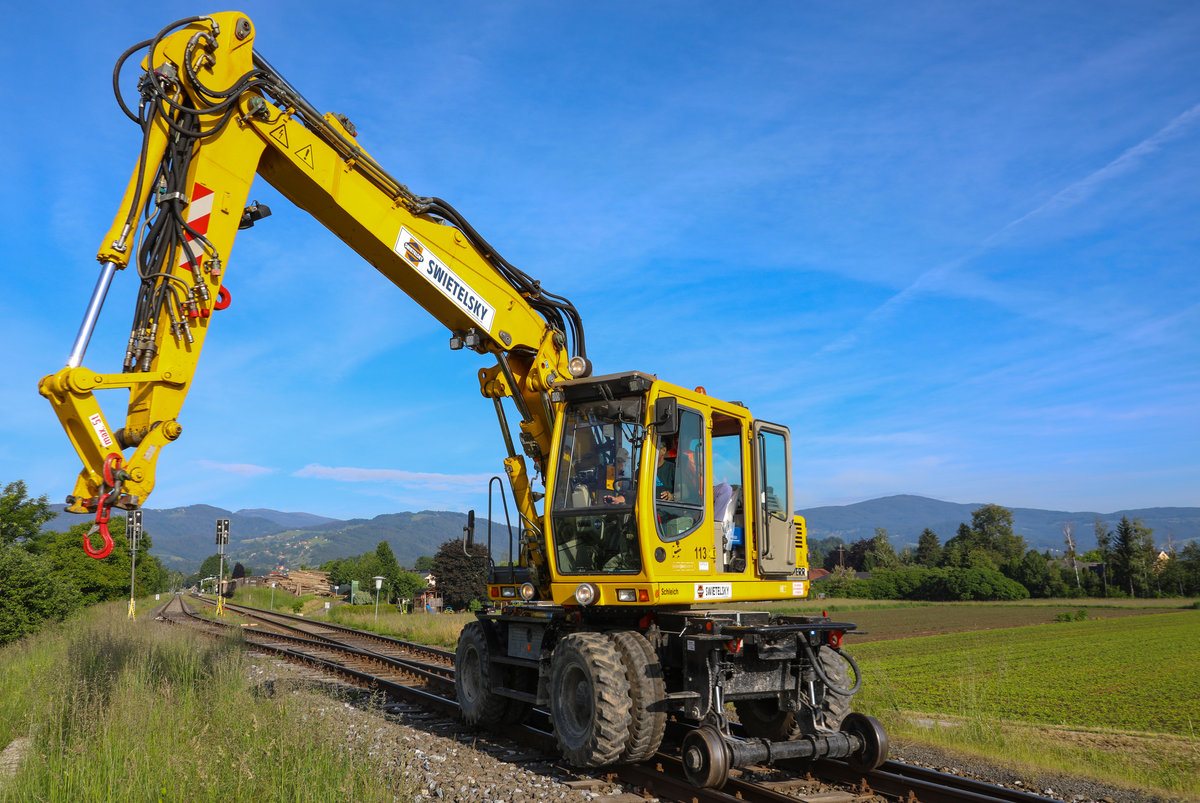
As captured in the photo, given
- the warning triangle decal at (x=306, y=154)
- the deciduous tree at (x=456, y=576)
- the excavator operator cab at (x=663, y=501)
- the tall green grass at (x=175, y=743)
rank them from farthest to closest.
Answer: the deciduous tree at (x=456, y=576)
the warning triangle decal at (x=306, y=154)
the excavator operator cab at (x=663, y=501)
the tall green grass at (x=175, y=743)

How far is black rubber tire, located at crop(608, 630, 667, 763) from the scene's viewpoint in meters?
6.44

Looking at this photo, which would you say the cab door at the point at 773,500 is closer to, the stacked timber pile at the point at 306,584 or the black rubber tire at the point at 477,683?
the black rubber tire at the point at 477,683

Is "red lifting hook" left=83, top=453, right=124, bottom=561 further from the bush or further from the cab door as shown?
the bush

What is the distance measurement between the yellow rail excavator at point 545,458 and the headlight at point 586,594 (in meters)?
0.03

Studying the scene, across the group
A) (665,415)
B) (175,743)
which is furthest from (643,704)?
(175,743)

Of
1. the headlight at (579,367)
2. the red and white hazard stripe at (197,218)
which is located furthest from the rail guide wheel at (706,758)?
the red and white hazard stripe at (197,218)

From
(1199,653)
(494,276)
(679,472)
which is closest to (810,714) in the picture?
(679,472)

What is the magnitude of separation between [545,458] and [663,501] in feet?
6.95

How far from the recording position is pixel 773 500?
26.7ft

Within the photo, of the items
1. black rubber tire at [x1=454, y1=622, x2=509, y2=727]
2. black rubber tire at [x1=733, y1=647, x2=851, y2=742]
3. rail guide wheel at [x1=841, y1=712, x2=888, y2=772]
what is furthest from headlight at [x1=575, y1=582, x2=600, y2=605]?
rail guide wheel at [x1=841, y1=712, x2=888, y2=772]

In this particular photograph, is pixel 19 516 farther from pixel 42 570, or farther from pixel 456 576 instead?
pixel 456 576

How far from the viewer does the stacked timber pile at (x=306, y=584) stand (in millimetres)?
77831

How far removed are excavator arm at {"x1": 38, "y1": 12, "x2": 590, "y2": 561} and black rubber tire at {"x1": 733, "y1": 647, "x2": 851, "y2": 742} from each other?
2980 millimetres

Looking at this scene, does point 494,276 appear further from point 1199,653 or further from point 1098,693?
point 1199,653
